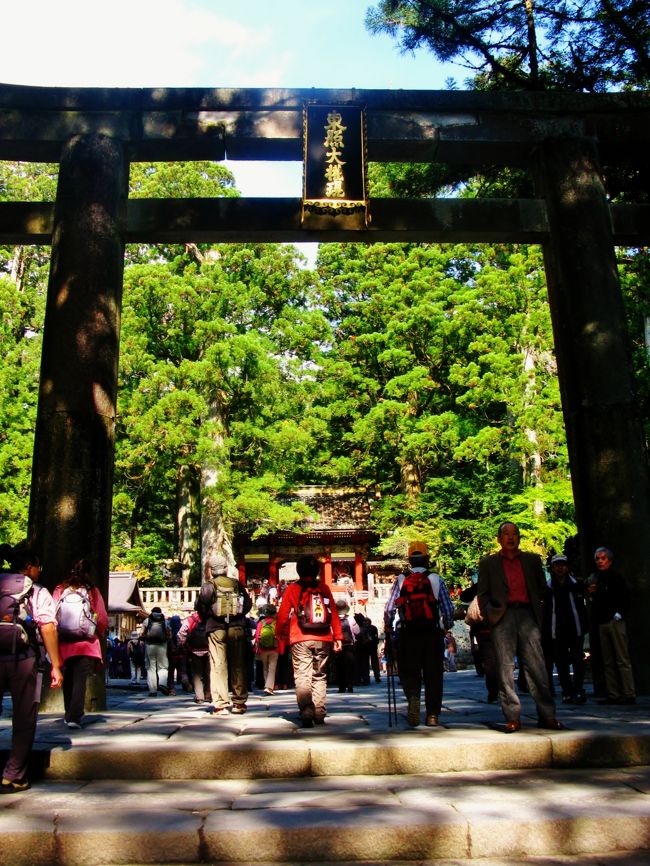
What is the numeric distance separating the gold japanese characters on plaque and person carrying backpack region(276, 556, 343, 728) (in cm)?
400

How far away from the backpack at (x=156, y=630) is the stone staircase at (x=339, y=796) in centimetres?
442

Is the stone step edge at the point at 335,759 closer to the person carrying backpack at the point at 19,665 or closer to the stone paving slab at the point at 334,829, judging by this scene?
the person carrying backpack at the point at 19,665

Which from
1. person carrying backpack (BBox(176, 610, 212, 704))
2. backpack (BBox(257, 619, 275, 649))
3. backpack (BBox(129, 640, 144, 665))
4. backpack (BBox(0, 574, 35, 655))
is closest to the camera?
backpack (BBox(0, 574, 35, 655))

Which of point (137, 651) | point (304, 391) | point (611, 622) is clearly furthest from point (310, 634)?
point (304, 391)

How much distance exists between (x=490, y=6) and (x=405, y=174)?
7.68 feet

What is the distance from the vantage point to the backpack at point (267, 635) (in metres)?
9.66

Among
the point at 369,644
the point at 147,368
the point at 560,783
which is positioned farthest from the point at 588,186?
the point at 147,368

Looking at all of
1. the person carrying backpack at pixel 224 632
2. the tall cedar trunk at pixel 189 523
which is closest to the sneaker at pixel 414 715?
the person carrying backpack at pixel 224 632

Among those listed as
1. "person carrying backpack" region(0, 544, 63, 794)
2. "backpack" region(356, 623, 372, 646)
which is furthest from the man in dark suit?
"backpack" region(356, 623, 372, 646)

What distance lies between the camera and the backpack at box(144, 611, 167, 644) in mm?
9969

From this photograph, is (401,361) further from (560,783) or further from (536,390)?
(560,783)

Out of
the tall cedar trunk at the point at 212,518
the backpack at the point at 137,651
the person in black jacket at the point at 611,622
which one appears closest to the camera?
the person in black jacket at the point at 611,622

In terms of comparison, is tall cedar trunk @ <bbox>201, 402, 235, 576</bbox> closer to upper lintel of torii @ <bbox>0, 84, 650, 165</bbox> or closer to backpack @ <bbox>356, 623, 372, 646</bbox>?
backpack @ <bbox>356, 623, 372, 646</bbox>

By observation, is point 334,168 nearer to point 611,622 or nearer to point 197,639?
point 611,622
